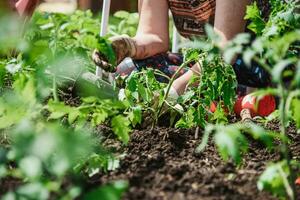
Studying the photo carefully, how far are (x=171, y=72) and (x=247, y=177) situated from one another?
1248 millimetres

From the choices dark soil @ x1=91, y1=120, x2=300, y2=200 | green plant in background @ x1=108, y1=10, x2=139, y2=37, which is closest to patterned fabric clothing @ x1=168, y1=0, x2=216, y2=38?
green plant in background @ x1=108, y1=10, x2=139, y2=37

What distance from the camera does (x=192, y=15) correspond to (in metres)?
2.43

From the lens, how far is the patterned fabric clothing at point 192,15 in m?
2.35

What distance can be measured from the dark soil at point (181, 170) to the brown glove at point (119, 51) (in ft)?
1.22

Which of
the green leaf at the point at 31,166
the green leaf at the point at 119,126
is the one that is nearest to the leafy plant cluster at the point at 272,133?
the green leaf at the point at 119,126

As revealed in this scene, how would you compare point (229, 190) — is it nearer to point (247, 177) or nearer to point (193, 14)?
point (247, 177)

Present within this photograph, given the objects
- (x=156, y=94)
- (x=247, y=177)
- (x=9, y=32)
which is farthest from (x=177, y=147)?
(x=9, y=32)

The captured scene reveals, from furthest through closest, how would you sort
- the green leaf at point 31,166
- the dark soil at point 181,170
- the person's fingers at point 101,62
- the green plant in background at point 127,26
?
the green plant in background at point 127,26
the person's fingers at point 101,62
the dark soil at point 181,170
the green leaf at point 31,166

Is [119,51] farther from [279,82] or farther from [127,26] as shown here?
[127,26]

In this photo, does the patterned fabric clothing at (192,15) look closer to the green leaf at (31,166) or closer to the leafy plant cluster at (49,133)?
the leafy plant cluster at (49,133)

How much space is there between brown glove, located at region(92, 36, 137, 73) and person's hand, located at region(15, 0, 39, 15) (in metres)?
0.31

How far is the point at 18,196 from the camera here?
0.91 meters

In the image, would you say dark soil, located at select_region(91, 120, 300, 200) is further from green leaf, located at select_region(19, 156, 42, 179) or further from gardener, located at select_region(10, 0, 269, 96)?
gardener, located at select_region(10, 0, 269, 96)

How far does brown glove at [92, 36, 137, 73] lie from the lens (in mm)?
1862
